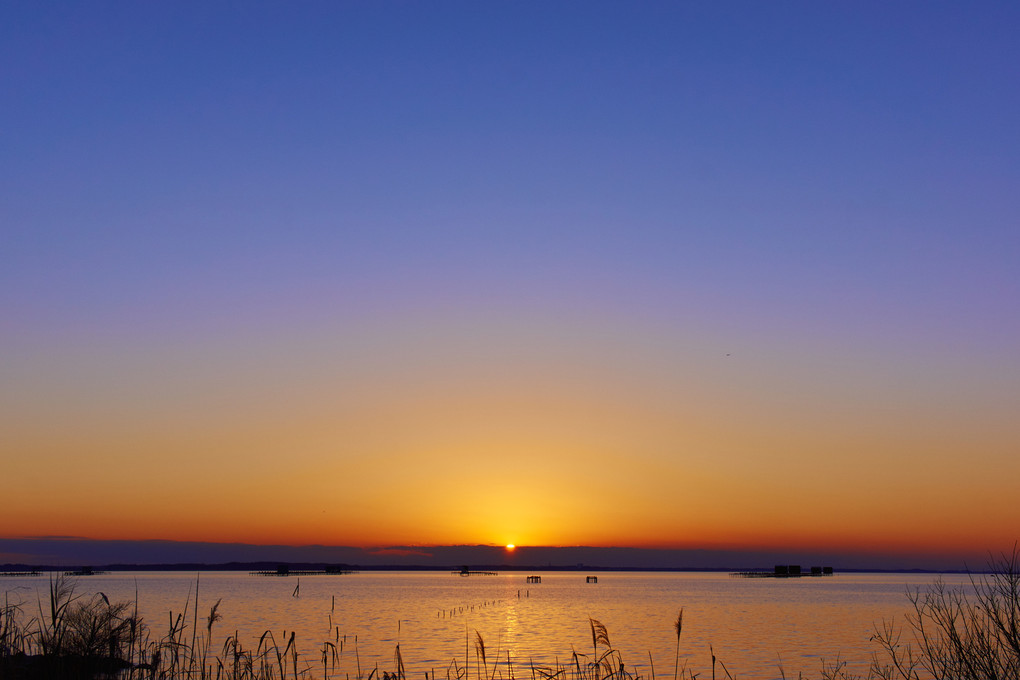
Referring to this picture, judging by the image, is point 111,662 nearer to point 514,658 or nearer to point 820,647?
point 514,658

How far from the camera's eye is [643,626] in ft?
249

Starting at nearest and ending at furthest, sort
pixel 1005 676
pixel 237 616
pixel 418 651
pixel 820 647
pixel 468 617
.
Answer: pixel 1005 676, pixel 418 651, pixel 820 647, pixel 237 616, pixel 468 617

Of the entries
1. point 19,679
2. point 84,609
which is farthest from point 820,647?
point 19,679

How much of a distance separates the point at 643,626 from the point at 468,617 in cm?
2037

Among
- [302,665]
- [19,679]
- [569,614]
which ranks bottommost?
[569,614]

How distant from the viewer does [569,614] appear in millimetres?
97250

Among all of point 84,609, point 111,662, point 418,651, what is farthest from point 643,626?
point 111,662

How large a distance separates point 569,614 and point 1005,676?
86097 millimetres

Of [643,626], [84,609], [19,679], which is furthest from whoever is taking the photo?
[643,626]

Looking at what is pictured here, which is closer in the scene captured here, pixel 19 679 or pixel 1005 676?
pixel 1005 676

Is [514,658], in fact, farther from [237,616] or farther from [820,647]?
[237,616]

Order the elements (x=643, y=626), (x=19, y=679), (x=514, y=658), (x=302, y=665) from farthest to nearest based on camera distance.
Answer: (x=643, y=626) → (x=514, y=658) → (x=302, y=665) → (x=19, y=679)

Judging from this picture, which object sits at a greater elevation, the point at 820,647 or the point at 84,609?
the point at 84,609

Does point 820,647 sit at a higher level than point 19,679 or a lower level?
lower
